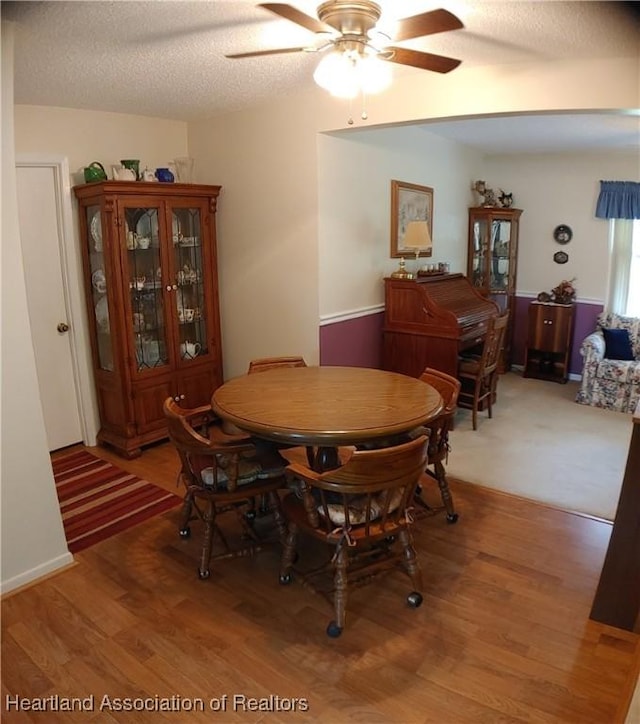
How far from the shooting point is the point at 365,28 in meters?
1.96

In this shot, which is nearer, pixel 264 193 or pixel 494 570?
pixel 494 570

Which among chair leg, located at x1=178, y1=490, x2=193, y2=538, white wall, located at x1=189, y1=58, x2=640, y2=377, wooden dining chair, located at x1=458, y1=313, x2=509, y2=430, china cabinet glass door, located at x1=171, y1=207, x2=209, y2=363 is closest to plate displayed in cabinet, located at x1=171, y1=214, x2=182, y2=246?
china cabinet glass door, located at x1=171, y1=207, x2=209, y2=363

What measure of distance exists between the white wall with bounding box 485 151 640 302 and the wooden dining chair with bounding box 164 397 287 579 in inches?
186

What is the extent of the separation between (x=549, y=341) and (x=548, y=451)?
2292mm

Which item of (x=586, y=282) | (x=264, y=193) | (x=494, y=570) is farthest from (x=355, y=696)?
(x=586, y=282)

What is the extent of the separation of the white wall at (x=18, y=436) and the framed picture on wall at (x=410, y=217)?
2903 millimetres

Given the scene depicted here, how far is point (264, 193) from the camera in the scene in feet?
13.0

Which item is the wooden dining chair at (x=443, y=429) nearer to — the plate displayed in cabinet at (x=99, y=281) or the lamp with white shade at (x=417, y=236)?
the lamp with white shade at (x=417, y=236)

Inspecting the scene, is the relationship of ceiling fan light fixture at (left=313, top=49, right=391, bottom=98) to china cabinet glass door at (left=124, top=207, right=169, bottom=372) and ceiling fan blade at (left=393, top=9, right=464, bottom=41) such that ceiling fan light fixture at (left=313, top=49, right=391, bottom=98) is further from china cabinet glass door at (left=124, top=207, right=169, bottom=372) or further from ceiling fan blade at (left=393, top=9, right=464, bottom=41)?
china cabinet glass door at (left=124, top=207, right=169, bottom=372)

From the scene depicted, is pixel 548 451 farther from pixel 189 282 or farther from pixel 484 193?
pixel 484 193

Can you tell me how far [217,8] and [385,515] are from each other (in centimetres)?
206

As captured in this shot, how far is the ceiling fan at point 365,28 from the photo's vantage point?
1742 millimetres

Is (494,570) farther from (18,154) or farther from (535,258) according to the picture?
(535,258)

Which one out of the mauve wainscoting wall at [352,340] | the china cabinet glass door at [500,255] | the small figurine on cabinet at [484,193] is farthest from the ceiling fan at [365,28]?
the china cabinet glass door at [500,255]
